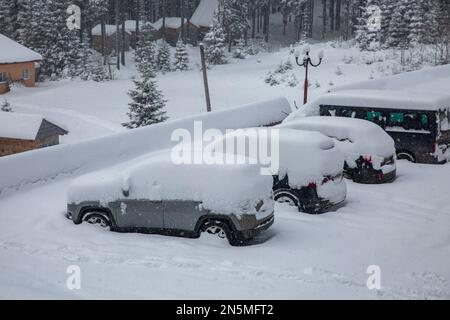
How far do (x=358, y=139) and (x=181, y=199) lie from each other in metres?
5.51

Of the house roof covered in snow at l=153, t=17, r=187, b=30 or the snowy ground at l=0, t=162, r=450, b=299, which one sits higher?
the house roof covered in snow at l=153, t=17, r=187, b=30

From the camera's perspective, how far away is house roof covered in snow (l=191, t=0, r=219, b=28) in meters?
68.4

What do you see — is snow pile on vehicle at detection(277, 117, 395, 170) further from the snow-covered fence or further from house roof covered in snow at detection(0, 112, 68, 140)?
house roof covered in snow at detection(0, 112, 68, 140)

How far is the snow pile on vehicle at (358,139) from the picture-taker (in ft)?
42.4

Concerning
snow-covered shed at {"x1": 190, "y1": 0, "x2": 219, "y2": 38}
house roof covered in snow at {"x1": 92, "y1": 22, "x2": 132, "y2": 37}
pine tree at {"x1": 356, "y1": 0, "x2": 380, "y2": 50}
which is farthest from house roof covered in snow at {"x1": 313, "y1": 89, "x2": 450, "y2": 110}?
snow-covered shed at {"x1": 190, "y1": 0, "x2": 219, "y2": 38}

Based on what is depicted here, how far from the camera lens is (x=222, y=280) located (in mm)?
7691

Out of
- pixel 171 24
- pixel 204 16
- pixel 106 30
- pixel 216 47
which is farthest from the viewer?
pixel 204 16

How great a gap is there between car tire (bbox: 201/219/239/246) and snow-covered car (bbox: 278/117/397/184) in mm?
4889

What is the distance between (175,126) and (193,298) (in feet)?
36.2

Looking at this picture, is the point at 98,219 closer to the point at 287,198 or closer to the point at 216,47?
the point at 287,198

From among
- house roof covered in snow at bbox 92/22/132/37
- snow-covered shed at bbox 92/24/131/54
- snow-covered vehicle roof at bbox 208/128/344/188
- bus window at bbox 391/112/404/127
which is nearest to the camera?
snow-covered vehicle roof at bbox 208/128/344/188

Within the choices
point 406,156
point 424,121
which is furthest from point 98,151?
point 424,121

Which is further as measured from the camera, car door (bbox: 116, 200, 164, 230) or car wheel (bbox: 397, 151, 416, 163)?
car wheel (bbox: 397, 151, 416, 163)

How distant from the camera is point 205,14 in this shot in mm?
69500
